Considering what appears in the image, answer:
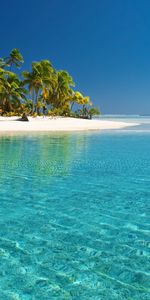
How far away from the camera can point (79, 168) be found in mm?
14188

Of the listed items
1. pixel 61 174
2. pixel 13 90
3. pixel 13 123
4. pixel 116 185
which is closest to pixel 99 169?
pixel 61 174

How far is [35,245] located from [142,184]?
6.14 metres

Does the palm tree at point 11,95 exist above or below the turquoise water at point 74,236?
above

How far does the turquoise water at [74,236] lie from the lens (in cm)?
430

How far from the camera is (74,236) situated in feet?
20.1

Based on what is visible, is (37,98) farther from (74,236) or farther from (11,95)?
(74,236)

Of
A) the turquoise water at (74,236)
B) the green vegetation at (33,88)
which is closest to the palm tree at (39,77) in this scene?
the green vegetation at (33,88)

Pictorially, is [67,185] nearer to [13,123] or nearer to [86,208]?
[86,208]

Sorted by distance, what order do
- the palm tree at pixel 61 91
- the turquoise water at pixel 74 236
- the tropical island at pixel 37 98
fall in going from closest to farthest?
the turquoise water at pixel 74 236 < the tropical island at pixel 37 98 < the palm tree at pixel 61 91

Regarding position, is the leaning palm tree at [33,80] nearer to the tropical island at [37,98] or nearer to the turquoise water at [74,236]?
the tropical island at [37,98]

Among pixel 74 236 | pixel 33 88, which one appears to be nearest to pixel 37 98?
pixel 33 88

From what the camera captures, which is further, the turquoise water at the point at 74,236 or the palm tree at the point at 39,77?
the palm tree at the point at 39,77

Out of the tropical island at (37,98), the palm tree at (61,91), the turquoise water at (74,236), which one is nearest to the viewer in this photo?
the turquoise water at (74,236)

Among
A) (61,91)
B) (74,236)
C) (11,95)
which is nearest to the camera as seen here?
(74,236)
